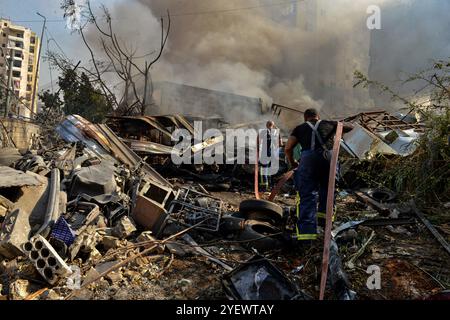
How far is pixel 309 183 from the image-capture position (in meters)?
3.24

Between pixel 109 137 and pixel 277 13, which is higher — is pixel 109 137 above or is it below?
below

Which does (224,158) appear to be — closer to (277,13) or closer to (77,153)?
(77,153)

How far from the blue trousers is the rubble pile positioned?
25 centimetres

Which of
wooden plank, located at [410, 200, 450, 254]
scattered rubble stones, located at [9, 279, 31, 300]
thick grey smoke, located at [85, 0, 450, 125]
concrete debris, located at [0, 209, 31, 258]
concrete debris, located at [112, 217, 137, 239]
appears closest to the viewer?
scattered rubble stones, located at [9, 279, 31, 300]

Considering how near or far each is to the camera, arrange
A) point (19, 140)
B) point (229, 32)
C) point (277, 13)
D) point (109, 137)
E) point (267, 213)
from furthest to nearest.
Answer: point (277, 13)
point (229, 32)
point (19, 140)
point (109, 137)
point (267, 213)

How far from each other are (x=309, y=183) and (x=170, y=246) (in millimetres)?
1525

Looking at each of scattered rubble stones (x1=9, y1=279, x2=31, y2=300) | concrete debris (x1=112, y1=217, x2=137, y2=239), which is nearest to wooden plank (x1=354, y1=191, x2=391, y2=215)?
concrete debris (x1=112, y1=217, x2=137, y2=239)

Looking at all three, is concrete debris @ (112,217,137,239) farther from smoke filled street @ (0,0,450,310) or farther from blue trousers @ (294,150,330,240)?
blue trousers @ (294,150,330,240)

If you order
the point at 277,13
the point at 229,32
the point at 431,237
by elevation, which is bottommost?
the point at 431,237

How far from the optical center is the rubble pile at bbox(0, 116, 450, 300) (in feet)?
7.80

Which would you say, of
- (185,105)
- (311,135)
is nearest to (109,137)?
(311,135)

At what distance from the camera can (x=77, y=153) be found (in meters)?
5.66
